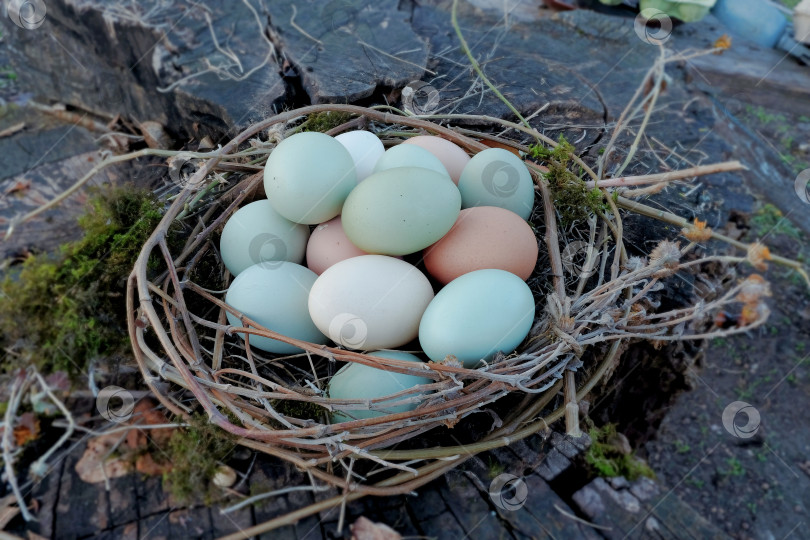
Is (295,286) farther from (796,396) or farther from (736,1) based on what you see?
(736,1)

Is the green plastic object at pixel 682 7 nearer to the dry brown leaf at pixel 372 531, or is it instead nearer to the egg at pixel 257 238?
the egg at pixel 257 238

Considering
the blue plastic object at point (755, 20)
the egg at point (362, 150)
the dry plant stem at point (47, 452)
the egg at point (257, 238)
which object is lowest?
the blue plastic object at point (755, 20)

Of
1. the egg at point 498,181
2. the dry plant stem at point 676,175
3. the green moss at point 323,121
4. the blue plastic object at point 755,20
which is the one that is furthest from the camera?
the blue plastic object at point 755,20

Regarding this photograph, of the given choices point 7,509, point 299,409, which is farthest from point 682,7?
point 7,509

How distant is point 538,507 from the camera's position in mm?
1276

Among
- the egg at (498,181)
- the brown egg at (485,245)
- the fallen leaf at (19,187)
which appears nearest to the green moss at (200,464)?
the brown egg at (485,245)

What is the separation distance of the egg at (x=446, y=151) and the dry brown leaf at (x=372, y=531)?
2.84 ft

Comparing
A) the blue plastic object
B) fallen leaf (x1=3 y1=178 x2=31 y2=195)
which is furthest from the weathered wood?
the blue plastic object

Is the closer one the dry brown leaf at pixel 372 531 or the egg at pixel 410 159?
the dry brown leaf at pixel 372 531

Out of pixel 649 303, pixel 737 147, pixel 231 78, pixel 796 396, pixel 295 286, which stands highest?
pixel 231 78

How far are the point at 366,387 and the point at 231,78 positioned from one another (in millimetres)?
1229

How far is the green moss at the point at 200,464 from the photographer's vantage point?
125 centimetres

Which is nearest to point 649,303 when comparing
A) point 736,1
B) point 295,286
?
point 295,286

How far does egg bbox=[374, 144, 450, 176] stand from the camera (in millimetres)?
1392
